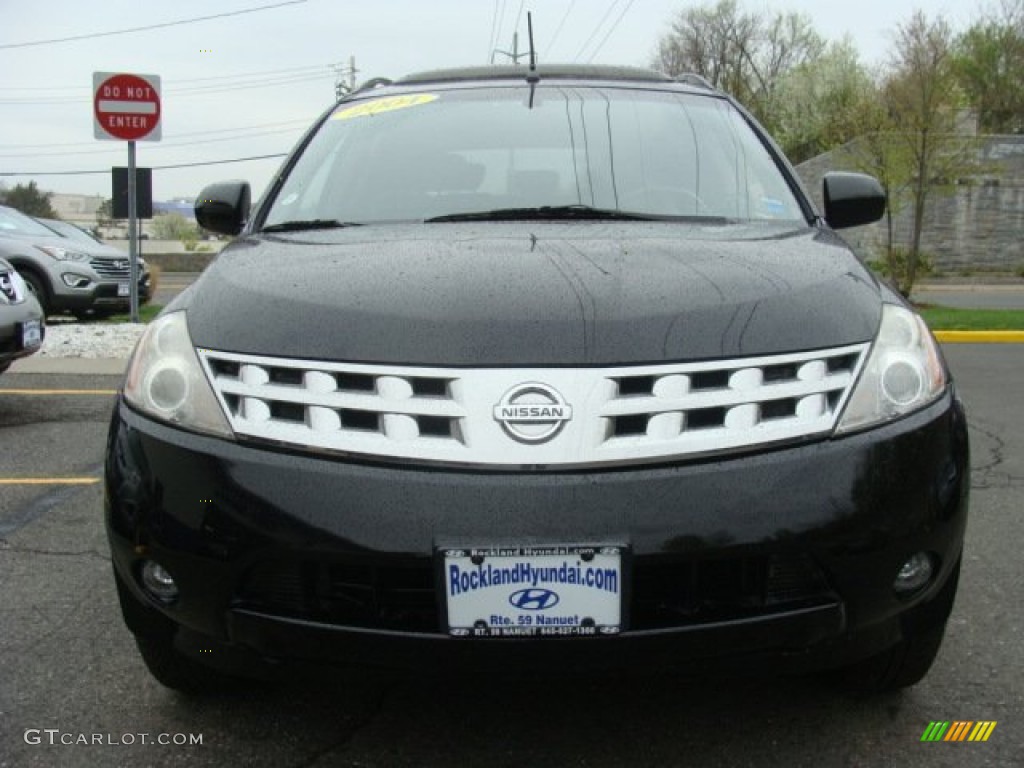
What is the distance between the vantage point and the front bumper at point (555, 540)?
179cm

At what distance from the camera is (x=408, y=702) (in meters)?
2.46

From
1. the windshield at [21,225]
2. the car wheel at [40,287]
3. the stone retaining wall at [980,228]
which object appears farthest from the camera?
the stone retaining wall at [980,228]

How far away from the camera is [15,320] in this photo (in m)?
6.09

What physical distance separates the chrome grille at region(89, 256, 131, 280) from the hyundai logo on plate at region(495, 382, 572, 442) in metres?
11.4

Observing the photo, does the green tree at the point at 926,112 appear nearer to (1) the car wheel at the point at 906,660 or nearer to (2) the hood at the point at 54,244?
(2) the hood at the point at 54,244

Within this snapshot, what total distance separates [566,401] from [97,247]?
12.3 meters

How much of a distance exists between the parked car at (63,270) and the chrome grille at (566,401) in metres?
10.9

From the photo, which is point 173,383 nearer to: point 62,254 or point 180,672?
point 180,672

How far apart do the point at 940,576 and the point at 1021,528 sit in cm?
213

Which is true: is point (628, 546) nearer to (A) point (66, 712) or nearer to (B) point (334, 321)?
(B) point (334, 321)

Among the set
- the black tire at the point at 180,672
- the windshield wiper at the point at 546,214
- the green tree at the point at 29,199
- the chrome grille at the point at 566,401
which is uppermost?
the windshield wiper at the point at 546,214

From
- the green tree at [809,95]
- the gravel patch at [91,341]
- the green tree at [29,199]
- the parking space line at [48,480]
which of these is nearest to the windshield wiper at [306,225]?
the parking space line at [48,480]

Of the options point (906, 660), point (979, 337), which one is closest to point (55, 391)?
point (906, 660)

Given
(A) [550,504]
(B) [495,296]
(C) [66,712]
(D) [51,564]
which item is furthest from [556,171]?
(D) [51,564]
